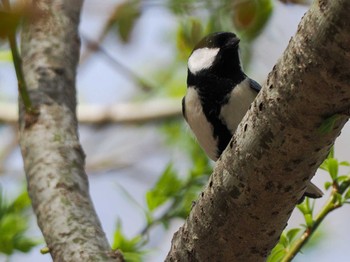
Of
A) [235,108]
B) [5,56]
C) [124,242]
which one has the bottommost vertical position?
[124,242]

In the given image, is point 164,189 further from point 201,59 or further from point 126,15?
point 126,15

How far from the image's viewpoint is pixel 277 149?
3.93ft

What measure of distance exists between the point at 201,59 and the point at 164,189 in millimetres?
458

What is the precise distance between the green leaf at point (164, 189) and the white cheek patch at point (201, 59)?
332mm

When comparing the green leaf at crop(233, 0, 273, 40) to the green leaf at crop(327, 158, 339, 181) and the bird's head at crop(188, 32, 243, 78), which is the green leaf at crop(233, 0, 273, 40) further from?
the green leaf at crop(327, 158, 339, 181)

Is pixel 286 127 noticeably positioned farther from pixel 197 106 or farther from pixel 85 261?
pixel 197 106

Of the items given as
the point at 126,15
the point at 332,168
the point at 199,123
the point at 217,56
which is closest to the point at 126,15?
the point at 126,15

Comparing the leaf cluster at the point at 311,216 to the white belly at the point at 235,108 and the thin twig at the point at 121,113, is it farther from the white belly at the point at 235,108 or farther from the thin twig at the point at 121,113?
the thin twig at the point at 121,113

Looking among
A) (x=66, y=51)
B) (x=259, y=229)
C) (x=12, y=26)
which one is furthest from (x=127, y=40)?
(x=12, y=26)

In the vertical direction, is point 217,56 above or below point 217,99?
above

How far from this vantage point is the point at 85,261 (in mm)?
1737

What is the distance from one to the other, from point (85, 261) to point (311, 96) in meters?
0.84

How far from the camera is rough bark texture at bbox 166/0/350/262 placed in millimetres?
1067

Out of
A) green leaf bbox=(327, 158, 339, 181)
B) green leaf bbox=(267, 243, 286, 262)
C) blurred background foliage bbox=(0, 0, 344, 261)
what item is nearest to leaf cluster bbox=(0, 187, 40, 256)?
blurred background foliage bbox=(0, 0, 344, 261)
